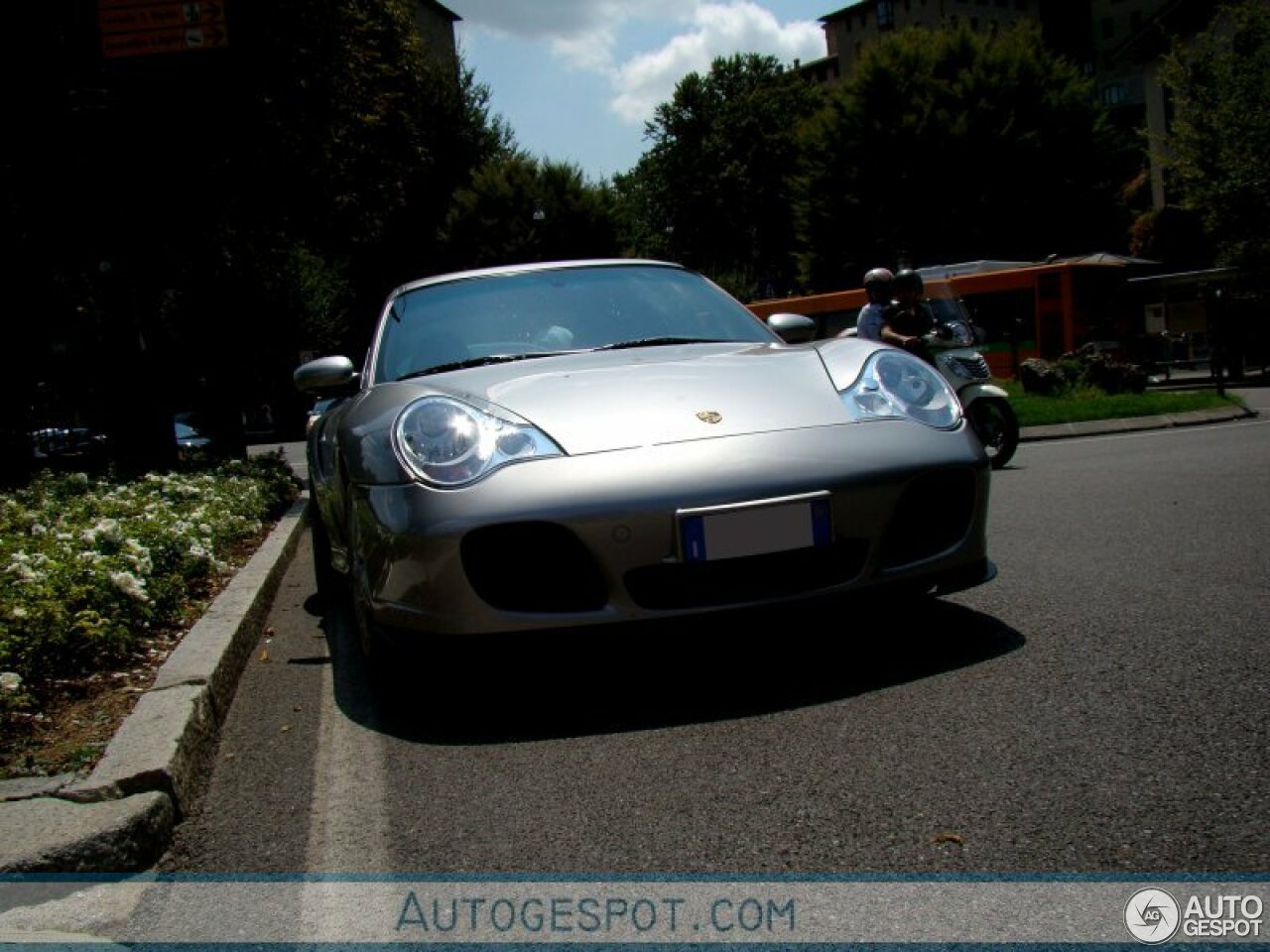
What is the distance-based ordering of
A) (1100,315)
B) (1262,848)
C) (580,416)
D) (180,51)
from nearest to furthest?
(1262,848) → (580,416) → (180,51) → (1100,315)

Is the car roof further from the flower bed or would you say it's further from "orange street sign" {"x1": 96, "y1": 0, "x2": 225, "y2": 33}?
"orange street sign" {"x1": 96, "y1": 0, "x2": 225, "y2": 33}

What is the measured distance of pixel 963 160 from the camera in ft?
126

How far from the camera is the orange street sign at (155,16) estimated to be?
1189 cm

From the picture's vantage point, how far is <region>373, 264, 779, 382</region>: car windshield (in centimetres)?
454

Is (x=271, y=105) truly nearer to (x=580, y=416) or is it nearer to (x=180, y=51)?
(x=180, y=51)

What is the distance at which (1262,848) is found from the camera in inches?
87.6

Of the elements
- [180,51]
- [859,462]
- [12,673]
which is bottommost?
[12,673]

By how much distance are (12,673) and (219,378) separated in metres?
17.6

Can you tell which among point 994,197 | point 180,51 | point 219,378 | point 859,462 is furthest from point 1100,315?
point 859,462

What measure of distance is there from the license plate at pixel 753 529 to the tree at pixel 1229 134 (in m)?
26.7

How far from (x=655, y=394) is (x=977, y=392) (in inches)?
257

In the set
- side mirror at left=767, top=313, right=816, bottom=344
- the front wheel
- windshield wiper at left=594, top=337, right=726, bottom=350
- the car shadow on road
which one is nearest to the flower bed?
the car shadow on road

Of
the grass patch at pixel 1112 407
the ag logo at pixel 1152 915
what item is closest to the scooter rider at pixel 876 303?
the grass patch at pixel 1112 407

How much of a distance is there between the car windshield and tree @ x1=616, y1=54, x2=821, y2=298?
55888 millimetres
